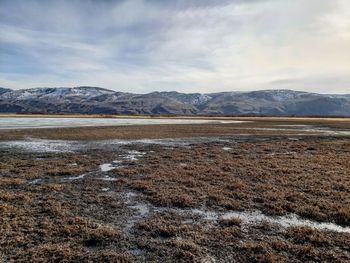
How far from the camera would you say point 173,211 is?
40.9 feet

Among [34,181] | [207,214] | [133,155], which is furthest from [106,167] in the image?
[207,214]

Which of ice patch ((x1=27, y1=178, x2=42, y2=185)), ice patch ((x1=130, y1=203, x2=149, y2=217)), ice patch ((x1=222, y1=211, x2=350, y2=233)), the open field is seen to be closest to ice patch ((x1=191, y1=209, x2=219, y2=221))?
the open field

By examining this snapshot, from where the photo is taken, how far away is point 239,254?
8641 mm

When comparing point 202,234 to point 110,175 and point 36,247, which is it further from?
point 110,175

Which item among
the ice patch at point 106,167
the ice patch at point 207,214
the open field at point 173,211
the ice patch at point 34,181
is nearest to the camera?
the open field at point 173,211

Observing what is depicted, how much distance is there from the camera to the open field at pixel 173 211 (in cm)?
877

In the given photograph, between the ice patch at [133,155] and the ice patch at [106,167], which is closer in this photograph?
the ice patch at [106,167]

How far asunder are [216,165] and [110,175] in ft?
26.9

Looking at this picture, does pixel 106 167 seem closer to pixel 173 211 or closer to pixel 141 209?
pixel 141 209

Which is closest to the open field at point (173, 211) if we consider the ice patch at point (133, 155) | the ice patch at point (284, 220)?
the ice patch at point (284, 220)

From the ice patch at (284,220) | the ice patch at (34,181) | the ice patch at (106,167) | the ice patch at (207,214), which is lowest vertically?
the ice patch at (284,220)

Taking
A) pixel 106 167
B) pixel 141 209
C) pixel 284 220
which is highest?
pixel 106 167

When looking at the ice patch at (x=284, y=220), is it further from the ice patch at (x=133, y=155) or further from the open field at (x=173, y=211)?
the ice patch at (x=133, y=155)

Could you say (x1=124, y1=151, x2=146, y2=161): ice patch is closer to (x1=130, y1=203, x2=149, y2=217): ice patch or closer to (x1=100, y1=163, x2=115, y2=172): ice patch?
(x1=100, y1=163, x2=115, y2=172): ice patch
